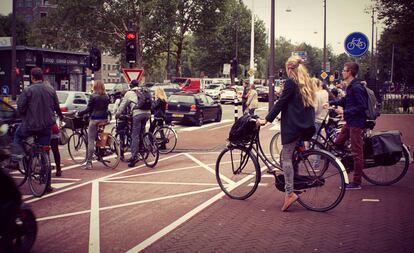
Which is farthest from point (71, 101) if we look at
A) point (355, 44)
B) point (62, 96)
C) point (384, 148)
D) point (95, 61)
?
point (384, 148)

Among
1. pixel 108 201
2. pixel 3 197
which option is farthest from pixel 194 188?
pixel 3 197

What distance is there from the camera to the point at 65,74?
44.4m

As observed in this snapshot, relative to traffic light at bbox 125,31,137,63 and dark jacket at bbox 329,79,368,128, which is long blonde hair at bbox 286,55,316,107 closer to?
dark jacket at bbox 329,79,368,128

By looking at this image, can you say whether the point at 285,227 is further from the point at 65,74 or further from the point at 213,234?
the point at 65,74

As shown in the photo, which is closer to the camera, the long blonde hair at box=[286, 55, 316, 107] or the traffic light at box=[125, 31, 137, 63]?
the long blonde hair at box=[286, 55, 316, 107]

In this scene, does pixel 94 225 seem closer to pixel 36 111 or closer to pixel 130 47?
pixel 36 111

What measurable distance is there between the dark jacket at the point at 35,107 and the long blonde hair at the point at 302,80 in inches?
153

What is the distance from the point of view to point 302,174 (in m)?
6.94

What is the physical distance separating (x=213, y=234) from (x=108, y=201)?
230 cm

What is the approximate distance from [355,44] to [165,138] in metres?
5.11

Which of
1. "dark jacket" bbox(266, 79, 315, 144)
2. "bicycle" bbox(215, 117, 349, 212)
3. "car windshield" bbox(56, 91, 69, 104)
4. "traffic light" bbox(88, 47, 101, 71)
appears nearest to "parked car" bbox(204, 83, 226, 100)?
"car windshield" bbox(56, 91, 69, 104)

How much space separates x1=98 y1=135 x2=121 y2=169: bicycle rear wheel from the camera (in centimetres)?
1073

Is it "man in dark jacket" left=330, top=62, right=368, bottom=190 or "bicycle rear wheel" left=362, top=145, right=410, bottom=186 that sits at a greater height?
"man in dark jacket" left=330, top=62, right=368, bottom=190

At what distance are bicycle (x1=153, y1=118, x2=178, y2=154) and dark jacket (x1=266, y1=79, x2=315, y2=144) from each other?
23.1 feet
